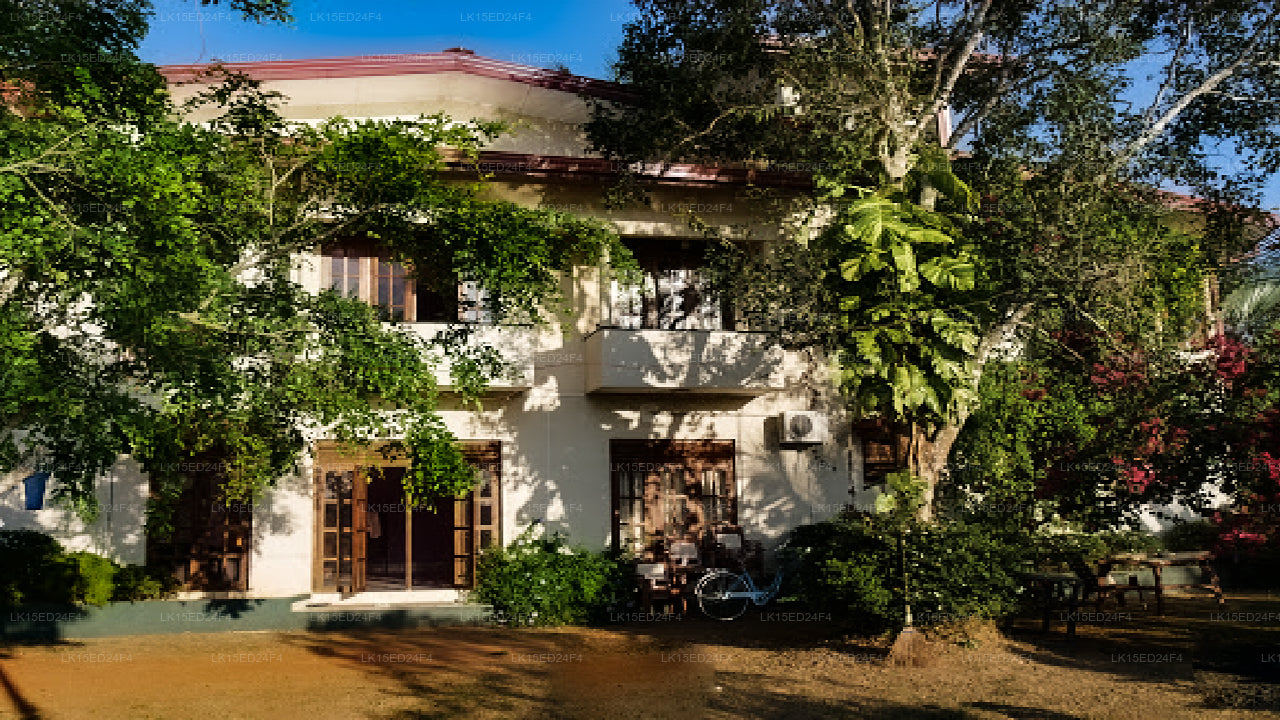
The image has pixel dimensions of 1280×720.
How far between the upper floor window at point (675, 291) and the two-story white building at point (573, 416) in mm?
28

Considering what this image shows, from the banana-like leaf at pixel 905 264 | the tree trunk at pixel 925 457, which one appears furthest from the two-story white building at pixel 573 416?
the banana-like leaf at pixel 905 264

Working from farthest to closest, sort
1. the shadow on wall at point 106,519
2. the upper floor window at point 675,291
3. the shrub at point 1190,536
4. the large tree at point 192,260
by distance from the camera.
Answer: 1. the shrub at point 1190,536
2. the upper floor window at point 675,291
3. the shadow on wall at point 106,519
4. the large tree at point 192,260

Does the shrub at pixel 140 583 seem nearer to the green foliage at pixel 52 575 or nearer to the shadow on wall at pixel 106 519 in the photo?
the green foliage at pixel 52 575

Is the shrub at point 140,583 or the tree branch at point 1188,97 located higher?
the tree branch at point 1188,97

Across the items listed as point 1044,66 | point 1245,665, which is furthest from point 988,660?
point 1044,66

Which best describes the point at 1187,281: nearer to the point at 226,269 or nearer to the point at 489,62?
the point at 489,62

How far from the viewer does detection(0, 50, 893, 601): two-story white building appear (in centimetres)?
1411

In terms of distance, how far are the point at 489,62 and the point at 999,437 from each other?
31.1ft

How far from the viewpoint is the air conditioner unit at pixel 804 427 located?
1529cm

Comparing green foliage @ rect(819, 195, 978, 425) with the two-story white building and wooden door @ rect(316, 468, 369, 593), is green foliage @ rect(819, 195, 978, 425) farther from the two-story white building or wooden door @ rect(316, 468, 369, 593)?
wooden door @ rect(316, 468, 369, 593)

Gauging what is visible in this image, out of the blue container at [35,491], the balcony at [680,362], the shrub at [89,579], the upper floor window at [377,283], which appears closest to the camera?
the shrub at [89,579]

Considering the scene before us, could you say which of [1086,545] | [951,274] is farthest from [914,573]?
[1086,545]

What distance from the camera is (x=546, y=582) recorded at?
13938mm

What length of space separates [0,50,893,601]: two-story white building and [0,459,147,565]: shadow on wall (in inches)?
1.0
